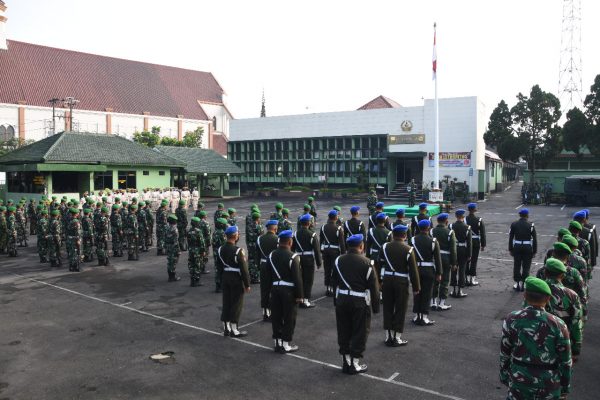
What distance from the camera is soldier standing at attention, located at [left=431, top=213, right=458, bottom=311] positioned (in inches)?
387

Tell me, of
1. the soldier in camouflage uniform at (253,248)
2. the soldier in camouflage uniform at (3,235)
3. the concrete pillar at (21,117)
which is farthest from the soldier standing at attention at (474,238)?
the concrete pillar at (21,117)

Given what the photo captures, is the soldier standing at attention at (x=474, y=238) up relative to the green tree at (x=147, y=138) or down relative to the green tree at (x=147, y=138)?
down

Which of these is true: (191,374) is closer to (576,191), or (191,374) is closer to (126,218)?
(126,218)

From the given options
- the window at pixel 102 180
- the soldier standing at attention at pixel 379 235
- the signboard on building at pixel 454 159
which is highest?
the signboard on building at pixel 454 159

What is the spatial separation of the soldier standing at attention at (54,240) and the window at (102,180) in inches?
796

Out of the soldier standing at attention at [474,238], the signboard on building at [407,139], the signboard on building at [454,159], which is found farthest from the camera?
the signboard on building at [407,139]

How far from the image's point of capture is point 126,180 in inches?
1436

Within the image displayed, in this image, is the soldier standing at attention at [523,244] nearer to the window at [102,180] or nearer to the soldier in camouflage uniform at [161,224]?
the soldier in camouflage uniform at [161,224]

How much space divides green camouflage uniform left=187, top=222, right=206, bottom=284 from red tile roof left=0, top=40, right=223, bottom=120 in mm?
49465

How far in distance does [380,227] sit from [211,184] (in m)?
41.2

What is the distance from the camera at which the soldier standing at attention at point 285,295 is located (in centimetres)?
766

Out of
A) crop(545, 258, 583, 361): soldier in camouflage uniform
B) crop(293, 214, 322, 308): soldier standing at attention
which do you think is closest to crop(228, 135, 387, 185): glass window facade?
crop(293, 214, 322, 308): soldier standing at attention

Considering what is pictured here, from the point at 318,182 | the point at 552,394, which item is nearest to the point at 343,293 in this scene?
the point at 552,394

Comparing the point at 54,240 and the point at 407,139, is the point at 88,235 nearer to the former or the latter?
the point at 54,240
